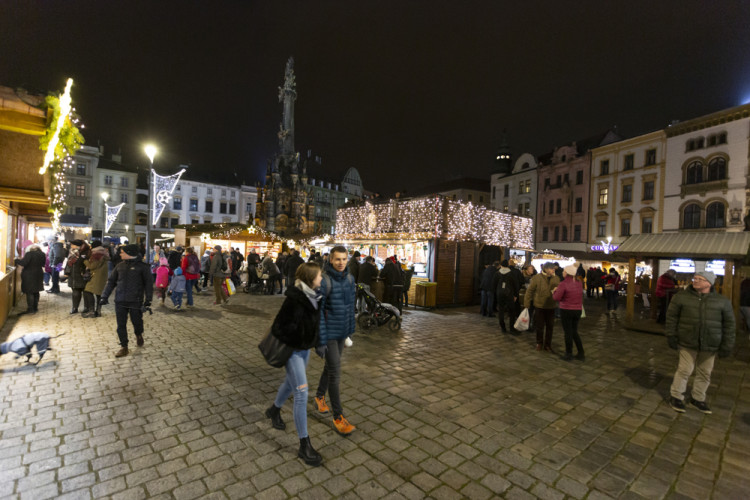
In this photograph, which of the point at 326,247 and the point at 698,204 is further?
the point at 698,204

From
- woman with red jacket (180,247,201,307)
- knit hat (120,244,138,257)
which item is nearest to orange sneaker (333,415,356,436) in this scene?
knit hat (120,244,138,257)

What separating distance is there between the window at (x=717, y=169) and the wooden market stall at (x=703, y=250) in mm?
21622

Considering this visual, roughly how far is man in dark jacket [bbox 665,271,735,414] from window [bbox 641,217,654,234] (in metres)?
30.9

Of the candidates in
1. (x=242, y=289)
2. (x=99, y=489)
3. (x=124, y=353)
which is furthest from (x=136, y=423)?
(x=242, y=289)

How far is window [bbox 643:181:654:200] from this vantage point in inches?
1166

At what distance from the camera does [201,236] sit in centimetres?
2008

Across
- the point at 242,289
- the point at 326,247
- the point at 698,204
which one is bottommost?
the point at 242,289

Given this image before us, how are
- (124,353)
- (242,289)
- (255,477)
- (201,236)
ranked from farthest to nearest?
1. (201,236)
2. (242,289)
3. (124,353)
4. (255,477)

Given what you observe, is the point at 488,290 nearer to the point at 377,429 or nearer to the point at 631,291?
the point at 631,291

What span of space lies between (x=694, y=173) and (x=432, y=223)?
26861mm

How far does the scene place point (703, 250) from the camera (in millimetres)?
9141

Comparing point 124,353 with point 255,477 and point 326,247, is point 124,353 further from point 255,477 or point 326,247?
point 326,247

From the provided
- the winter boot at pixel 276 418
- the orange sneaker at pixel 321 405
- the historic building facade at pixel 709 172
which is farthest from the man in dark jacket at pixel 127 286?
the historic building facade at pixel 709 172

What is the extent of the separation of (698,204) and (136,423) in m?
35.7
